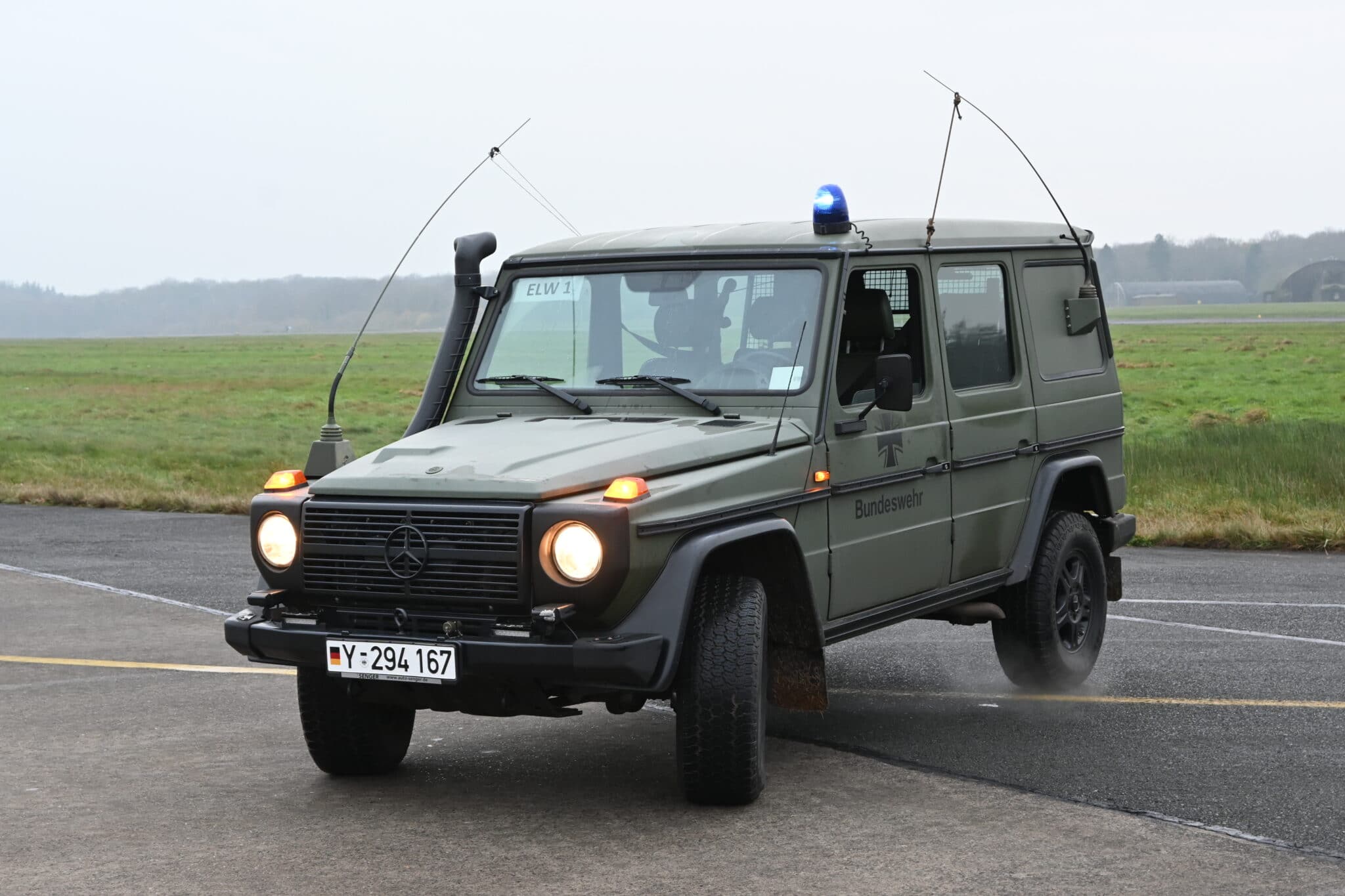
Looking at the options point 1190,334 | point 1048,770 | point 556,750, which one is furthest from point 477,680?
point 1190,334

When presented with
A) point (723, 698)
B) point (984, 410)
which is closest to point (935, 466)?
point (984, 410)

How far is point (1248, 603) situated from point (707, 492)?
619 centimetres

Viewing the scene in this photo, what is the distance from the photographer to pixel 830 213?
22.1ft

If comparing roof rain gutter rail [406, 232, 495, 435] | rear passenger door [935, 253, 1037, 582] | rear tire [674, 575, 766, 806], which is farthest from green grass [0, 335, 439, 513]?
rear tire [674, 575, 766, 806]

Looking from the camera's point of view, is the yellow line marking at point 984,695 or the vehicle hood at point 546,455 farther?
the yellow line marking at point 984,695

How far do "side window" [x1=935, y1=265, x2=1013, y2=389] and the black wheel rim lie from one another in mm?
1096

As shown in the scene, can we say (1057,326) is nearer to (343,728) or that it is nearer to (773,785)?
(773,785)

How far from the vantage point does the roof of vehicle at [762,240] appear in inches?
266

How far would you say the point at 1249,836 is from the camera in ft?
17.6

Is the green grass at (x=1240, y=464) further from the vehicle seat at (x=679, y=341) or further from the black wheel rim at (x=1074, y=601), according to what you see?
the vehicle seat at (x=679, y=341)

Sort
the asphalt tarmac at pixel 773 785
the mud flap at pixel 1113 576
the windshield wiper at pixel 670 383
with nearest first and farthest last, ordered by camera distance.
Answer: the asphalt tarmac at pixel 773 785 < the windshield wiper at pixel 670 383 < the mud flap at pixel 1113 576

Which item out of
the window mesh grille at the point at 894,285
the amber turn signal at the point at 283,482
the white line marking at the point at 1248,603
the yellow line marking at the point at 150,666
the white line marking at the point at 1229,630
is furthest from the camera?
the white line marking at the point at 1248,603

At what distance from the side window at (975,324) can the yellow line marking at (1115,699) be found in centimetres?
151

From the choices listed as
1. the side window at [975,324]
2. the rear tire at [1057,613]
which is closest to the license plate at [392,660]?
the side window at [975,324]
